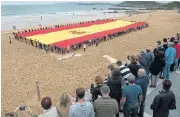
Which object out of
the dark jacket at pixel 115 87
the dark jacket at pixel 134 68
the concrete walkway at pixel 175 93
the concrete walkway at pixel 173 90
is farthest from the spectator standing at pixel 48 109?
the concrete walkway at pixel 175 93

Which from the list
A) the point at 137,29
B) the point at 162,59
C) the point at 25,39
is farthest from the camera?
the point at 137,29

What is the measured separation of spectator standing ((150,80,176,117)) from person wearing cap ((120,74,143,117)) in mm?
428

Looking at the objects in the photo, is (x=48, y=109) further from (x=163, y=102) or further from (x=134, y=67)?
(x=134, y=67)

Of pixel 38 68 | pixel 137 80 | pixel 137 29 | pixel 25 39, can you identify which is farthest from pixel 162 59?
pixel 137 29

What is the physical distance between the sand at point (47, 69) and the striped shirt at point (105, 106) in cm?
536

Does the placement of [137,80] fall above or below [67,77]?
above

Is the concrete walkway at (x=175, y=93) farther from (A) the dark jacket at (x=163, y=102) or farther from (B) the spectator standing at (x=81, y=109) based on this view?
(B) the spectator standing at (x=81, y=109)

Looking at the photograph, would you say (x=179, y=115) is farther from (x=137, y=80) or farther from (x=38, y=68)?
(x=38, y=68)

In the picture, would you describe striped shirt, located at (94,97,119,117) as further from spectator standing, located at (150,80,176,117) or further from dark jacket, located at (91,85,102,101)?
spectator standing, located at (150,80,176,117)

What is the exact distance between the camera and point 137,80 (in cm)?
538

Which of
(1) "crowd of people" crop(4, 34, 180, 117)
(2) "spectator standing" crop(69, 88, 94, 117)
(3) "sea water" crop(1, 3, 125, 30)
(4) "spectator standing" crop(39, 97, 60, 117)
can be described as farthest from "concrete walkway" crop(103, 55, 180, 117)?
(3) "sea water" crop(1, 3, 125, 30)

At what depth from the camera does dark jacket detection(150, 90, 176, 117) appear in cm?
458

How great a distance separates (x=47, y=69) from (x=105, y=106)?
11.1 metres

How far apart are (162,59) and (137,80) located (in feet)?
8.81
